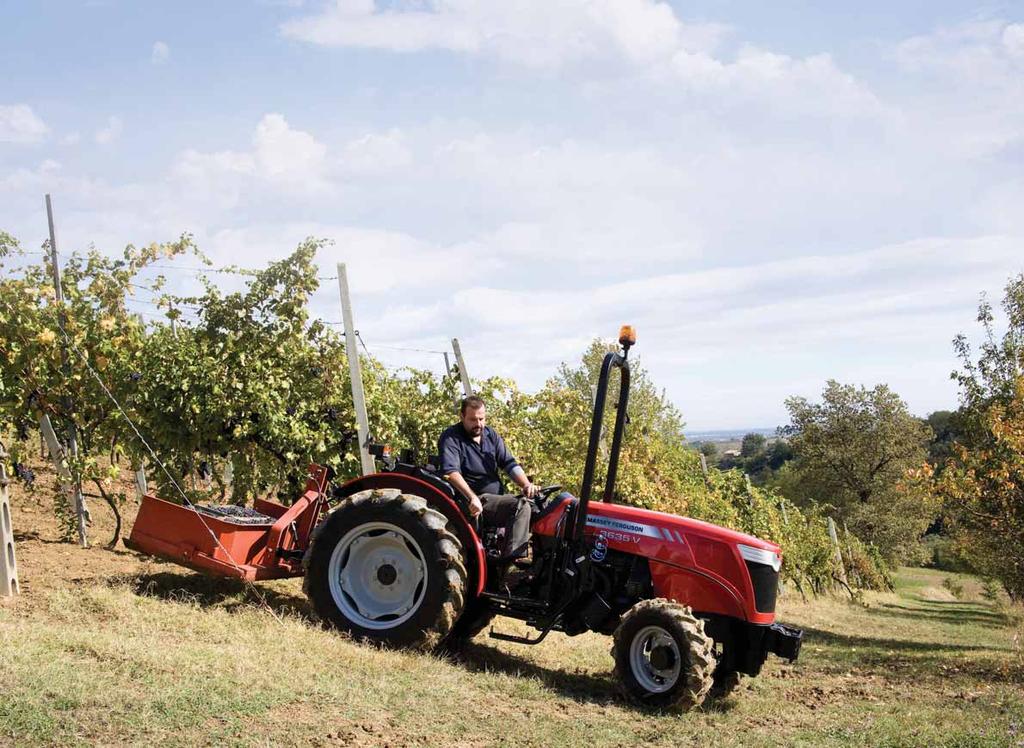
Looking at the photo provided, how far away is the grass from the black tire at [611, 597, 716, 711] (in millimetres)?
132

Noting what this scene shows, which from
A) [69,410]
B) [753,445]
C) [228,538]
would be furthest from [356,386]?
[753,445]

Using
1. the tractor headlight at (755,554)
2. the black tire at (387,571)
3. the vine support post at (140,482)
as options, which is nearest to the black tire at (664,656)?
the tractor headlight at (755,554)

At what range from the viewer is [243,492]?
943 centimetres

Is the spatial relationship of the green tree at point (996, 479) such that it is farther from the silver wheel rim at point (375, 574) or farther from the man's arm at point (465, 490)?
the silver wheel rim at point (375, 574)

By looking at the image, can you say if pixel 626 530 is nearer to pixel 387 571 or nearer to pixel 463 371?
pixel 387 571

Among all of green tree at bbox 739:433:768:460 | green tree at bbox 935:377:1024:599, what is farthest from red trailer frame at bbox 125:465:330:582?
green tree at bbox 739:433:768:460

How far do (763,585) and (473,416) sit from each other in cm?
225

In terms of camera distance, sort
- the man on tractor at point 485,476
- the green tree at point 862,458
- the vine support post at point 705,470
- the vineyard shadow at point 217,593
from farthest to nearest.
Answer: the green tree at point 862,458 < the vine support post at point 705,470 < the vineyard shadow at point 217,593 < the man on tractor at point 485,476

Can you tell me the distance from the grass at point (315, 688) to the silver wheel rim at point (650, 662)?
19 centimetres

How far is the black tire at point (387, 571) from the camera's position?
20.8ft

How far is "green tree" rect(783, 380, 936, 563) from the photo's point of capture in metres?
36.8

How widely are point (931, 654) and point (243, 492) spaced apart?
7777 mm

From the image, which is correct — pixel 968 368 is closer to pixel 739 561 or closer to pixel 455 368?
pixel 455 368

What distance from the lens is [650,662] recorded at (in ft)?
19.2
